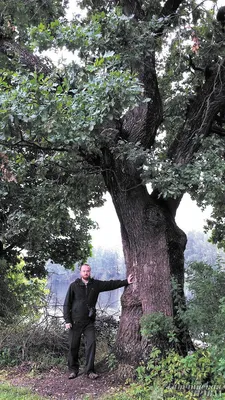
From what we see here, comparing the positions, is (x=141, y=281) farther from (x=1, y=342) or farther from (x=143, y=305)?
(x=1, y=342)

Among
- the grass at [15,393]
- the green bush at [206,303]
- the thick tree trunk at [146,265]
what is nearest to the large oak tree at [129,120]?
the thick tree trunk at [146,265]

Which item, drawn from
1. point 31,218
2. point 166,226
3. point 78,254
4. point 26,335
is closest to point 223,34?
point 166,226

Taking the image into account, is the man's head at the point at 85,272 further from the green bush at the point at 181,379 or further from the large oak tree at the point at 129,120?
the green bush at the point at 181,379

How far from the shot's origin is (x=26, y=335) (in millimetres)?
7367

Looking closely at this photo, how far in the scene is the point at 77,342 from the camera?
618cm

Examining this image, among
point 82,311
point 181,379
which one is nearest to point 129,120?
point 82,311

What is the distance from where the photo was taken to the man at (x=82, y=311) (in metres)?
6.09

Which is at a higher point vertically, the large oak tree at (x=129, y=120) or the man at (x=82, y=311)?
the large oak tree at (x=129, y=120)

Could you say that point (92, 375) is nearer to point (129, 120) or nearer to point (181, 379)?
Result: point (181, 379)

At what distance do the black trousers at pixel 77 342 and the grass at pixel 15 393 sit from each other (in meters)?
0.90

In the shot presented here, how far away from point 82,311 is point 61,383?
1.12m

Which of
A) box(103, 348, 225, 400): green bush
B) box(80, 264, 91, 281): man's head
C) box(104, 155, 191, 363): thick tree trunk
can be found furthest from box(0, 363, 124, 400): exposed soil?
box(80, 264, 91, 281): man's head

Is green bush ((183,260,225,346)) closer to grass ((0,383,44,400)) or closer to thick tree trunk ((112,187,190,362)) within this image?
thick tree trunk ((112,187,190,362))

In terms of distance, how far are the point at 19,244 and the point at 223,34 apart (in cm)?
987
